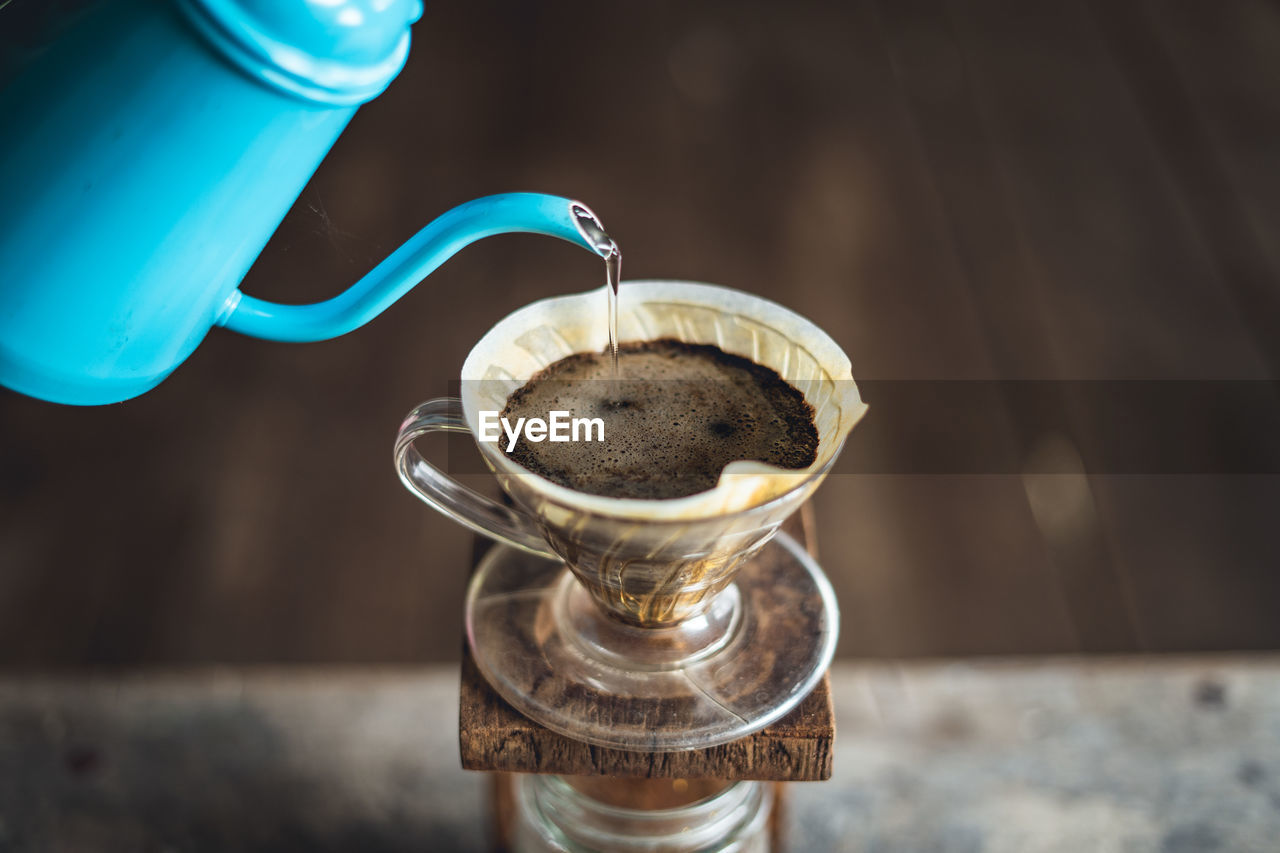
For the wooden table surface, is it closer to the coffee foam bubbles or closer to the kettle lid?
the coffee foam bubbles

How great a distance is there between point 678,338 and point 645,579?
17 centimetres

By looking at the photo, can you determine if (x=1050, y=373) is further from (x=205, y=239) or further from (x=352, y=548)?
(x=205, y=239)

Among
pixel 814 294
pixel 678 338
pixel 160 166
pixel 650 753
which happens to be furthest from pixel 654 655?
pixel 814 294

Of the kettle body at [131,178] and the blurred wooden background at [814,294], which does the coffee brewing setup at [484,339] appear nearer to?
the kettle body at [131,178]

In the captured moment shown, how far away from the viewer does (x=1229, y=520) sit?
Result: 4.40 ft

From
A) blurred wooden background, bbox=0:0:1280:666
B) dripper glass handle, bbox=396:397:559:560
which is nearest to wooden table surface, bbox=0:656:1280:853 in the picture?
blurred wooden background, bbox=0:0:1280:666

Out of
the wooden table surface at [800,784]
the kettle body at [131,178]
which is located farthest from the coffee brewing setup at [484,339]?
the wooden table surface at [800,784]

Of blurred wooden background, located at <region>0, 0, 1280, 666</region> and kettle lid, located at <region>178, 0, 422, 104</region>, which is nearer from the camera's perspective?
kettle lid, located at <region>178, 0, 422, 104</region>

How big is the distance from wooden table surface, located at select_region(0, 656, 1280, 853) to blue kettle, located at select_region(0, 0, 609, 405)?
542 millimetres

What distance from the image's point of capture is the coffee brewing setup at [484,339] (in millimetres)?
464

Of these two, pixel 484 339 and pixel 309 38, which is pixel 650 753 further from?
pixel 309 38

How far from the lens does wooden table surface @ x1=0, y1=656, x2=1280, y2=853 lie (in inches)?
37.1

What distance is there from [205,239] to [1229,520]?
1.24m

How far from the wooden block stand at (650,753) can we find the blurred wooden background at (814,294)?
27 centimetres
